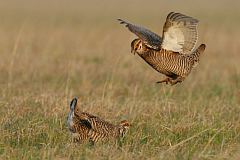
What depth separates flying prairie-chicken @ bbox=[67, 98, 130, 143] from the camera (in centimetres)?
687

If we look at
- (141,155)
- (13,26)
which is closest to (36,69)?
(141,155)

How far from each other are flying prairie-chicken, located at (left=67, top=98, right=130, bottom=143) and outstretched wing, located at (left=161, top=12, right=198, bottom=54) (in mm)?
1276

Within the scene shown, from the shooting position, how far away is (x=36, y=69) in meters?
12.3

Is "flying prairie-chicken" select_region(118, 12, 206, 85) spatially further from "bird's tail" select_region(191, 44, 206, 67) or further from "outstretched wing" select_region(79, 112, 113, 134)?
"outstretched wing" select_region(79, 112, 113, 134)

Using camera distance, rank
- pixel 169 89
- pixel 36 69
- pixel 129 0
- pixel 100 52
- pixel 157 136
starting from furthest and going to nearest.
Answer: pixel 129 0, pixel 100 52, pixel 36 69, pixel 169 89, pixel 157 136

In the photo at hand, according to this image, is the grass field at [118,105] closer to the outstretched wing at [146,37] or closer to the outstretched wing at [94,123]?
the outstretched wing at [94,123]

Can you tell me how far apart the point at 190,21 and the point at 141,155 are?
6.82ft

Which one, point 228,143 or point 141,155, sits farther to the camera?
point 228,143

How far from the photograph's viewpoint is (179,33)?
25.7ft

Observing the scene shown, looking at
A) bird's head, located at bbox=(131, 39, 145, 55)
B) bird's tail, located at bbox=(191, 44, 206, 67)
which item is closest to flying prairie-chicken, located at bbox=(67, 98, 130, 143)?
bird's head, located at bbox=(131, 39, 145, 55)

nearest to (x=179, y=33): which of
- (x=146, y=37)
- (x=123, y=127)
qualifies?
(x=146, y=37)

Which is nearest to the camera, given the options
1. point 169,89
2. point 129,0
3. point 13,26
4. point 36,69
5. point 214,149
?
point 214,149

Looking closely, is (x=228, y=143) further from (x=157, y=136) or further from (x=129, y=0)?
(x=129, y=0)

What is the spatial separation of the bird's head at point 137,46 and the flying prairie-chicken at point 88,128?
1.15 meters
